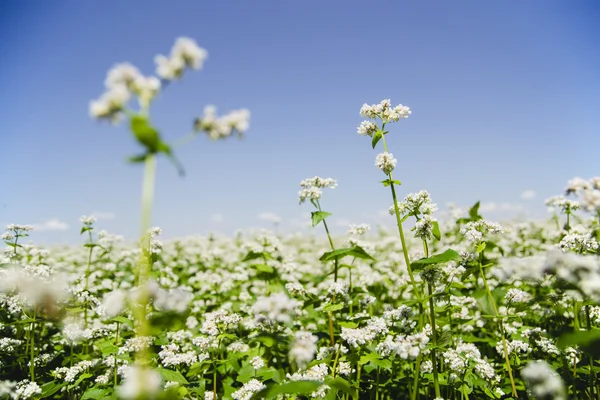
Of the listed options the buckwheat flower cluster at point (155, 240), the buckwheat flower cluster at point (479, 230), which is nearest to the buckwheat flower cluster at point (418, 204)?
the buckwheat flower cluster at point (479, 230)

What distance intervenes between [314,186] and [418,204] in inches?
73.3

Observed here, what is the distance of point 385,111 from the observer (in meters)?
4.77

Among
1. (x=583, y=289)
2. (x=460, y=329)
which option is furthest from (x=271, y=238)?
(x=583, y=289)

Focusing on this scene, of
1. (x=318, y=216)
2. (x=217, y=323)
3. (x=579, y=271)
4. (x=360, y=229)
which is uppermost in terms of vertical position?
(x=360, y=229)

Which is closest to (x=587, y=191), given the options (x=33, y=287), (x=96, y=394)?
(x=96, y=394)

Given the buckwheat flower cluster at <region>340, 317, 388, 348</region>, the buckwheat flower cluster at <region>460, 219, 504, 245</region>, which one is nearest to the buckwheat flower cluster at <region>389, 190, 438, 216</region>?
the buckwheat flower cluster at <region>460, 219, 504, 245</region>

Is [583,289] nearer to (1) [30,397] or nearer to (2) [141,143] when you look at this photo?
(2) [141,143]

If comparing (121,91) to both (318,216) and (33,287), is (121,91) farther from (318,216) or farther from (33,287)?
(33,287)

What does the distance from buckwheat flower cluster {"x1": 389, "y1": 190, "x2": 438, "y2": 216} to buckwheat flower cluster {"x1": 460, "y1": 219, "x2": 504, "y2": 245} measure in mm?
700

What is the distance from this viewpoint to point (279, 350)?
A: 666 centimetres

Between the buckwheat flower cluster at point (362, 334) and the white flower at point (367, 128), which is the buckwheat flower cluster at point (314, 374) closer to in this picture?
the buckwheat flower cluster at point (362, 334)

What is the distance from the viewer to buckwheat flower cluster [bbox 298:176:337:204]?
5805 millimetres

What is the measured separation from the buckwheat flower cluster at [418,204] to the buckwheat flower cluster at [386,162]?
0.47 metres

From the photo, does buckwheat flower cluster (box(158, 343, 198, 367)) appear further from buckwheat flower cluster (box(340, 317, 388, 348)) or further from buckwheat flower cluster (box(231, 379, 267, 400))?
buckwheat flower cluster (box(340, 317, 388, 348))
